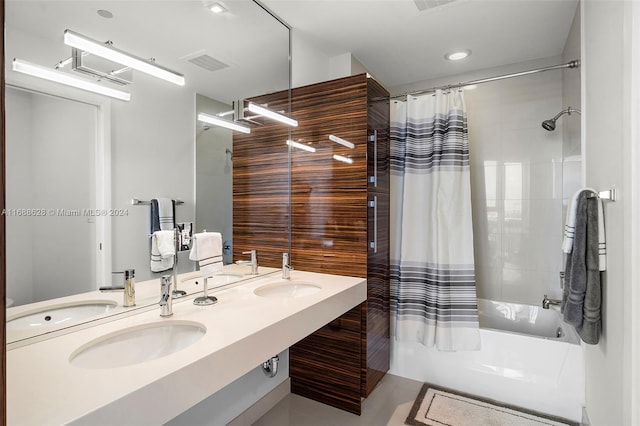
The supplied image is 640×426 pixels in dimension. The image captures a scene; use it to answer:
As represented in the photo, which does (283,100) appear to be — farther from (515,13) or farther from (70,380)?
(70,380)

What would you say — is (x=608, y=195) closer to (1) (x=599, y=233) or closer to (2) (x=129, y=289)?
(1) (x=599, y=233)

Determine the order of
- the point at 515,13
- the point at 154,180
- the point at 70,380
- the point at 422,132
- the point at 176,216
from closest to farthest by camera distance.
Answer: the point at 70,380 → the point at 154,180 → the point at 176,216 → the point at 515,13 → the point at 422,132

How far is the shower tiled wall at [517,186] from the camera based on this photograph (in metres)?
2.73

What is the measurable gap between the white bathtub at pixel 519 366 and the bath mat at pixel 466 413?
0.07 metres

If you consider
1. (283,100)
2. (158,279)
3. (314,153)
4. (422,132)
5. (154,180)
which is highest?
(283,100)

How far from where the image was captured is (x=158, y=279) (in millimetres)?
1588

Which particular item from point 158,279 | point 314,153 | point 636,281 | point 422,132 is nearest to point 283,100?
point 314,153

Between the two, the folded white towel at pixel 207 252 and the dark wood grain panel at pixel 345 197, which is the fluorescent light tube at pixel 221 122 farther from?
the folded white towel at pixel 207 252

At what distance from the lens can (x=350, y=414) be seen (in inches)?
86.3

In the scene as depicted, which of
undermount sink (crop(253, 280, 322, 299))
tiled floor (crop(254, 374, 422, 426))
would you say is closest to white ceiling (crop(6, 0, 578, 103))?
undermount sink (crop(253, 280, 322, 299))

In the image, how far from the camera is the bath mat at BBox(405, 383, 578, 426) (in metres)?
2.06

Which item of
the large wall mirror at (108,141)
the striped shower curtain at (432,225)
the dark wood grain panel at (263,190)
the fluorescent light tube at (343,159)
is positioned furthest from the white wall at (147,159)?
the striped shower curtain at (432,225)

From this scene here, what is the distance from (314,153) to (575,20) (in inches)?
75.1

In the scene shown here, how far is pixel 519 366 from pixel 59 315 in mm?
2636
